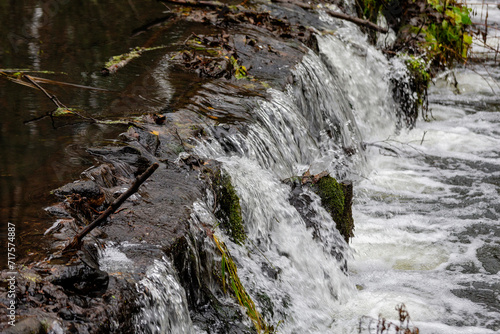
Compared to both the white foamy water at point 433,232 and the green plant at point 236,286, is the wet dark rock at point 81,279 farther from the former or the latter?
the white foamy water at point 433,232

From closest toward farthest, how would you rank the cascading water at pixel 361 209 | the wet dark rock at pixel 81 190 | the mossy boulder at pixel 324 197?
the wet dark rock at pixel 81 190 → the cascading water at pixel 361 209 → the mossy boulder at pixel 324 197

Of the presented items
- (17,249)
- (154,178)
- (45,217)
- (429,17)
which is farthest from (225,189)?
(429,17)

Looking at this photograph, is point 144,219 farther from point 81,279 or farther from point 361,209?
point 361,209

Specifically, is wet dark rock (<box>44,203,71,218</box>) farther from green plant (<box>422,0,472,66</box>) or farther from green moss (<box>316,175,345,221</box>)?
green plant (<box>422,0,472,66</box>)

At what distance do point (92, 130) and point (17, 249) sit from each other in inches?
65.6

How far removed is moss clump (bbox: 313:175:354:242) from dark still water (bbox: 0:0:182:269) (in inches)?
59.2

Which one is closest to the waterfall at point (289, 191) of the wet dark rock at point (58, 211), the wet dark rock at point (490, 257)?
the wet dark rock at point (58, 211)

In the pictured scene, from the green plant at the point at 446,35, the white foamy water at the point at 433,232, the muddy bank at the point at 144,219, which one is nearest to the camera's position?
the muddy bank at the point at 144,219

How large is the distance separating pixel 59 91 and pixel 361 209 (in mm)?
3140

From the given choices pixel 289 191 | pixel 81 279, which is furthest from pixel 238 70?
pixel 81 279

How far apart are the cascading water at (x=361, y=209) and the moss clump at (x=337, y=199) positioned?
104 millimetres

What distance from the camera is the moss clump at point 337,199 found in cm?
484

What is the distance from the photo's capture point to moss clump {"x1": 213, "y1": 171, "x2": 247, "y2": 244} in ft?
13.1

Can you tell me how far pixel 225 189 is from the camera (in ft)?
13.4
